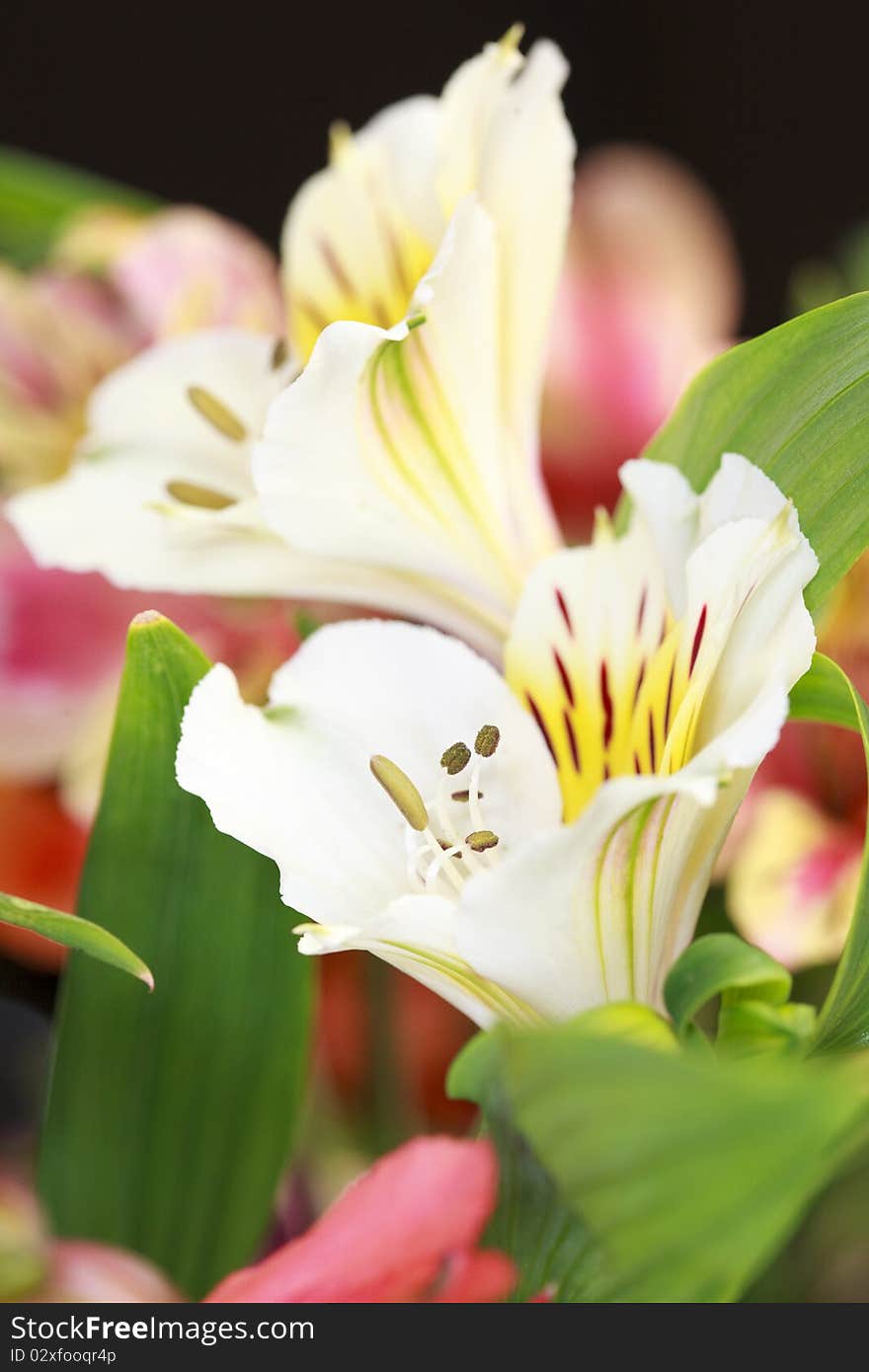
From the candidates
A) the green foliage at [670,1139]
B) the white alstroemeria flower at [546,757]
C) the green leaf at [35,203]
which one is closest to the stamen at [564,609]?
the white alstroemeria flower at [546,757]

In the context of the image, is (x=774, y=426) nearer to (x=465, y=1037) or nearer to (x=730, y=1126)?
(x=730, y=1126)

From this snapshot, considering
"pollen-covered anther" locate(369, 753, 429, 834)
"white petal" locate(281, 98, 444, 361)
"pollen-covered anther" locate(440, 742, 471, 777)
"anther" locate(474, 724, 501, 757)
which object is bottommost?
"pollen-covered anther" locate(369, 753, 429, 834)

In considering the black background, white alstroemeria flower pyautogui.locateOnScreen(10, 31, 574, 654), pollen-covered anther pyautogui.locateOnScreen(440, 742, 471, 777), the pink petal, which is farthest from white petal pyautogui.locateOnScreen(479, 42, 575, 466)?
the black background

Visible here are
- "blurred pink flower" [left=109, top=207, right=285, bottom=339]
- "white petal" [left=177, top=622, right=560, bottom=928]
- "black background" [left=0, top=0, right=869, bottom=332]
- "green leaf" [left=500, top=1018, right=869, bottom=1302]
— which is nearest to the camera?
"green leaf" [left=500, top=1018, right=869, bottom=1302]

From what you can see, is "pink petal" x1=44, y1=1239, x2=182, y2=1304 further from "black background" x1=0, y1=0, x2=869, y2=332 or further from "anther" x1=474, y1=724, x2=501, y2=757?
"black background" x1=0, y1=0, x2=869, y2=332

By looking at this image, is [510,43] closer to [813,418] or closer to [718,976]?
[813,418]

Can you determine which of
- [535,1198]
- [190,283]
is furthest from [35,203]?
[535,1198]

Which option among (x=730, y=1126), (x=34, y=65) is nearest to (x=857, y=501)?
(x=730, y=1126)

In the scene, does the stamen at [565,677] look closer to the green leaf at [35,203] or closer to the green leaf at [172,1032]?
the green leaf at [172,1032]
